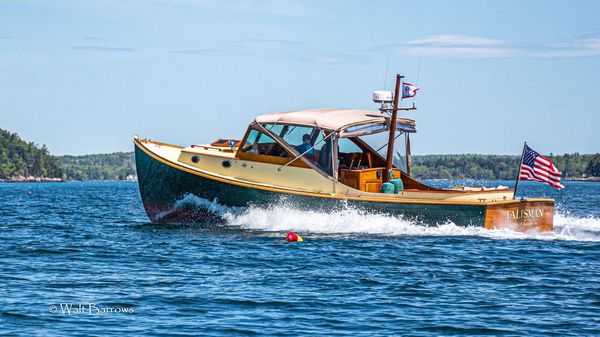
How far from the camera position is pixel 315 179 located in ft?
93.3

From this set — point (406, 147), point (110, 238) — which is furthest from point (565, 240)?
point (110, 238)

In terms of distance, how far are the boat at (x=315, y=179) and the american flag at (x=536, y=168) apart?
1222 mm

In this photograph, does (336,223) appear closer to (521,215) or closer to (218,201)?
(218,201)

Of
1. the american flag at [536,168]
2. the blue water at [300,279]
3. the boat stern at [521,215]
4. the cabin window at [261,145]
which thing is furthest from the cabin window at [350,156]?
the american flag at [536,168]

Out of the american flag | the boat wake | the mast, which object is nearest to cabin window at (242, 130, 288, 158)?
the boat wake

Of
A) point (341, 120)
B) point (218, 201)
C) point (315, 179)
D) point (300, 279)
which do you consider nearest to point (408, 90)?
point (341, 120)

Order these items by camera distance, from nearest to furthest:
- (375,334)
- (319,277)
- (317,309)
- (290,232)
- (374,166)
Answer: (375,334) → (317,309) → (319,277) → (290,232) → (374,166)

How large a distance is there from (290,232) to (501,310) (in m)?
10.4

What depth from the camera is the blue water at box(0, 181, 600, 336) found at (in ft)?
49.5

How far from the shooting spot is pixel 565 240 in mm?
27016

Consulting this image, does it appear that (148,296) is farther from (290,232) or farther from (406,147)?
(406,147)

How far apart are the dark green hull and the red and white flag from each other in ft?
13.7

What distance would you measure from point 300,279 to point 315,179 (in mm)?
9488

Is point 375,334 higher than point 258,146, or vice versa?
point 258,146
